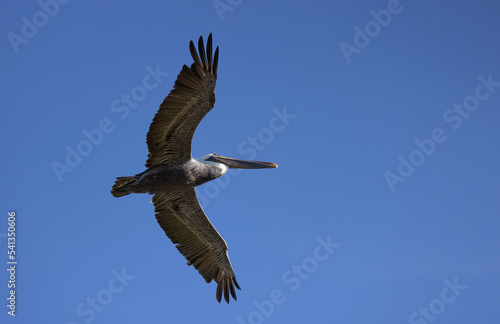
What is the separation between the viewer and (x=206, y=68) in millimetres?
12484

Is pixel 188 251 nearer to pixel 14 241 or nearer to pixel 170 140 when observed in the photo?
pixel 170 140

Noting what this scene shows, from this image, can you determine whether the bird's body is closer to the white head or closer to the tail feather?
the tail feather

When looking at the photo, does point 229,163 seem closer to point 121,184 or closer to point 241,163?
point 241,163

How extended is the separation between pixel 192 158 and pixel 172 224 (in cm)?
190

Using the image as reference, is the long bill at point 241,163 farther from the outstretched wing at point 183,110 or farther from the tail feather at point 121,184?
the tail feather at point 121,184

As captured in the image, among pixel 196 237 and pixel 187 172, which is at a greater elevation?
pixel 187 172

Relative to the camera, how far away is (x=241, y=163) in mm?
14516

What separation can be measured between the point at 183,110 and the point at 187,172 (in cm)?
142

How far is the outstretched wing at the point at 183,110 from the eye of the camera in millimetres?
12430

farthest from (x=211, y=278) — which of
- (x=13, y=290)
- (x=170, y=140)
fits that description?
(x=13, y=290)

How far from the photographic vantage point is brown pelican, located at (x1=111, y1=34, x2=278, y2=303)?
12.5 metres

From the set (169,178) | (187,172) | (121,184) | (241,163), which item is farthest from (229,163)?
(121,184)

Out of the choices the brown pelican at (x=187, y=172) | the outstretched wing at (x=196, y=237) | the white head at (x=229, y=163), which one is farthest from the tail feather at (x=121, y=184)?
the white head at (x=229, y=163)

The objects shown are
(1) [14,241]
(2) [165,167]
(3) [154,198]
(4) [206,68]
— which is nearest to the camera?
(4) [206,68]
